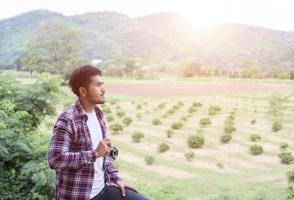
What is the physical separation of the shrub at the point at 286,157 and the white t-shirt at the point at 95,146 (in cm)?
733

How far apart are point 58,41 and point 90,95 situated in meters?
25.4

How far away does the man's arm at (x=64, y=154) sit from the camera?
1532 mm

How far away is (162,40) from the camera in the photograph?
3534cm

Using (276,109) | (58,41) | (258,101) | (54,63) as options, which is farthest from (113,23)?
(276,109)

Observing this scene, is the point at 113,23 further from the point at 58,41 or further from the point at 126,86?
the point at 126,86

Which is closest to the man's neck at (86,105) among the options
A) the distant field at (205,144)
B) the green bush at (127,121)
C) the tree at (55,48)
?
the distant field at (205,144)

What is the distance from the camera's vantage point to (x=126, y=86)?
822 inches

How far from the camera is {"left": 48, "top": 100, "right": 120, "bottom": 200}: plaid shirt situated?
60.6 inches

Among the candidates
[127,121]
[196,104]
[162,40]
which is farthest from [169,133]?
[162,40]

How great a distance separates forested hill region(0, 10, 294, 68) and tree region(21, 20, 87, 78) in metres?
0.82

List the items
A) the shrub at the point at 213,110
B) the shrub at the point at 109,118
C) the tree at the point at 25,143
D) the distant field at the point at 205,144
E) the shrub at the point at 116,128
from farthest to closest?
the shrub at the point at 213,110 → the shrub at the point at 109,118 → the shrub at the point at 116,128 → the distant field at the point at 205,144 → the tree at the point at 25,143

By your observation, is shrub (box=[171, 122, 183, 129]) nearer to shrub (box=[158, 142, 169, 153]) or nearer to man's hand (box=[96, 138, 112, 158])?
shrub (box=[158, 142, 169, 153])

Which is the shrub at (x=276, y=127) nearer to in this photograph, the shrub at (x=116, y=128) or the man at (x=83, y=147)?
the shrub at (x=116, y=128)

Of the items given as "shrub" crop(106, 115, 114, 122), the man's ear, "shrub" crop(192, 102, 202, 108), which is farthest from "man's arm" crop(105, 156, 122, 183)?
"shrub" crop(192, 102, 202, 108)
